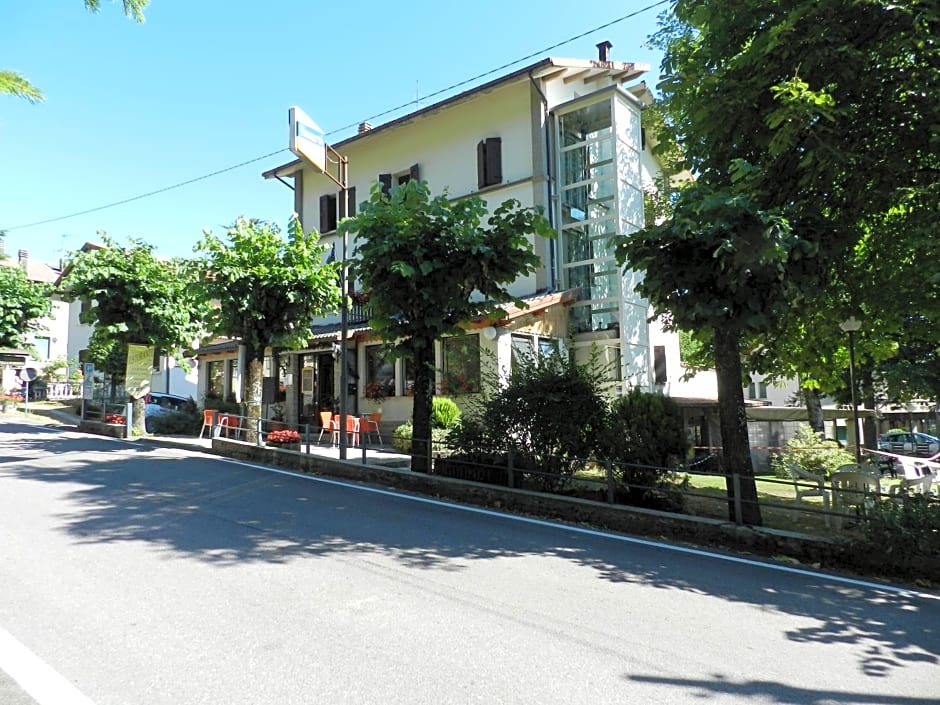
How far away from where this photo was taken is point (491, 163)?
19000mm

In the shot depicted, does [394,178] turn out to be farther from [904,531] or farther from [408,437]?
[904,531]

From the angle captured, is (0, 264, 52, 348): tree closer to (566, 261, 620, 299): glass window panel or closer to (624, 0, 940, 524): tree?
(566, 261, 620, 299): glass window panel

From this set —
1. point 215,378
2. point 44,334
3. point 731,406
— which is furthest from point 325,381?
point 44,334

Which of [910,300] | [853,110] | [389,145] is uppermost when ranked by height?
[389,145]

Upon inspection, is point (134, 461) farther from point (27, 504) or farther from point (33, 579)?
point (33, 579)

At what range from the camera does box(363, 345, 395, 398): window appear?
18.2m

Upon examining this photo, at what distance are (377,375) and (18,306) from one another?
52.7 ft

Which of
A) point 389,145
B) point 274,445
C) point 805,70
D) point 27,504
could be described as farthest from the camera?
point 389,145

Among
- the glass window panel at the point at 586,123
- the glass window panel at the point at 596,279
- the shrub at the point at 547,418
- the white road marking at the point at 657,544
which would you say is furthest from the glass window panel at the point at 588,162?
the white road marking at the point at 657,544

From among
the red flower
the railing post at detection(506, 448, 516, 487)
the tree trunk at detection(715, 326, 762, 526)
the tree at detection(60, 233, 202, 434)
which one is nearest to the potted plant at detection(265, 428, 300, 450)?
the red flower

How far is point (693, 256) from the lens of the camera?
730 centimetres

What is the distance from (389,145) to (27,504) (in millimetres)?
16781

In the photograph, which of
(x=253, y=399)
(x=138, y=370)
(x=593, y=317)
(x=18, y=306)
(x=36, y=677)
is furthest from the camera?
(x=18, y=306)

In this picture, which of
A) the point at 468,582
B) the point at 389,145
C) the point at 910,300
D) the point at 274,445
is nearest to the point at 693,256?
the point at 910,300
